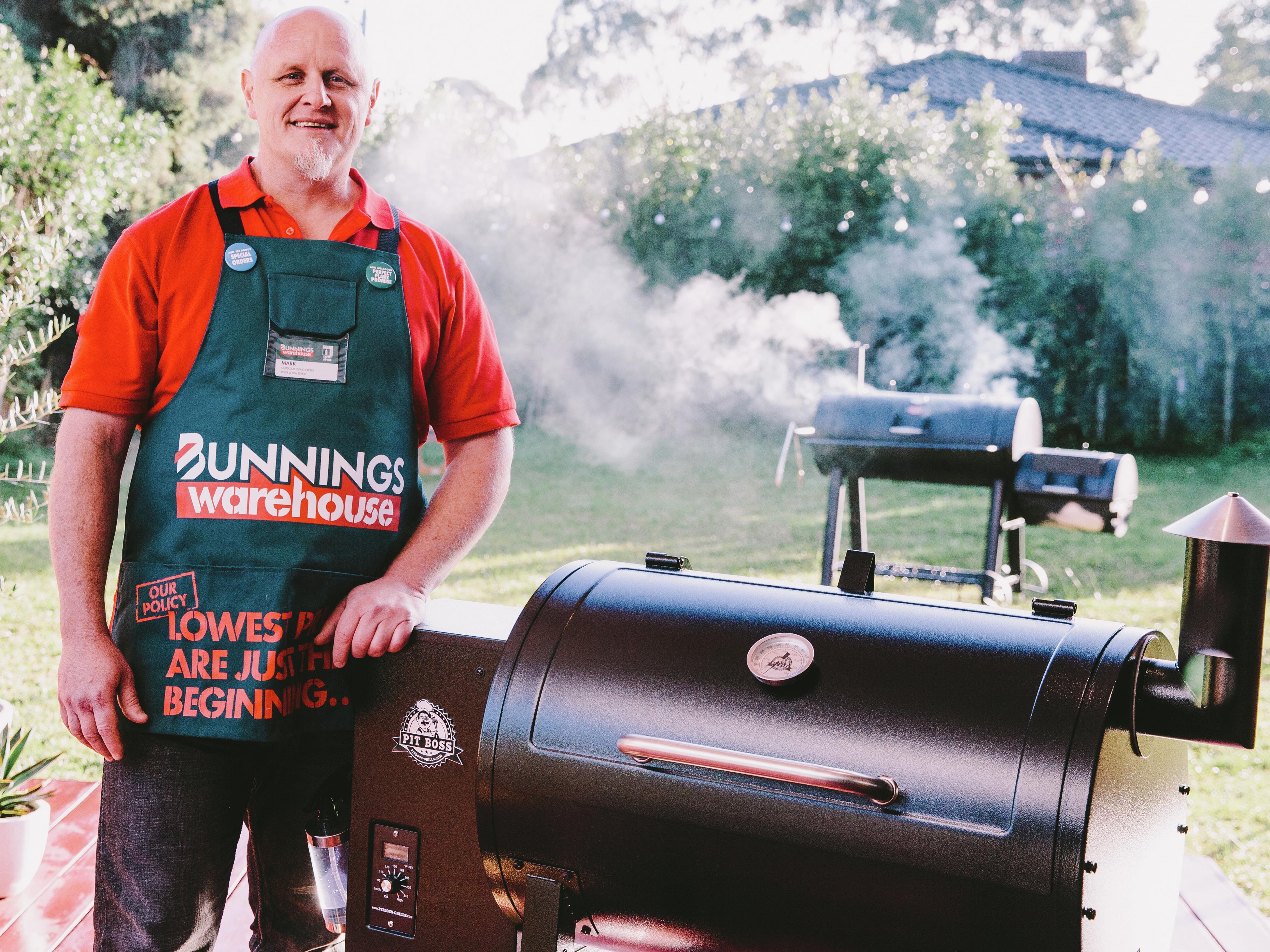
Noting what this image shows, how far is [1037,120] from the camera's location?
12016 mm

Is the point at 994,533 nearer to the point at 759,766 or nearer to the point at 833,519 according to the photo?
the point at 833,519

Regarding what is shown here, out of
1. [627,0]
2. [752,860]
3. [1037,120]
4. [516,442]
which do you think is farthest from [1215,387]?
[752,860]

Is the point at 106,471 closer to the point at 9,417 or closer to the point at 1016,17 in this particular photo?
the point at 9,417

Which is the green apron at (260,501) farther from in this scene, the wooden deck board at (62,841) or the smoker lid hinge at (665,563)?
the wooden deck board at (62,841)

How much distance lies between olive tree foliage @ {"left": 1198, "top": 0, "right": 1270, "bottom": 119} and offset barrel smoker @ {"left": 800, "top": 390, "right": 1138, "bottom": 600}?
1186 cm

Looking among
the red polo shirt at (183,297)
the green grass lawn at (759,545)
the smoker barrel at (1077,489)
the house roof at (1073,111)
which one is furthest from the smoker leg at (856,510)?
the house roof at (1073,111)

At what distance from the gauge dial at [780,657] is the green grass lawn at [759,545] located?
84.8 inches

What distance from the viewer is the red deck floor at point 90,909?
200 cm

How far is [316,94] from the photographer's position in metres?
1.36

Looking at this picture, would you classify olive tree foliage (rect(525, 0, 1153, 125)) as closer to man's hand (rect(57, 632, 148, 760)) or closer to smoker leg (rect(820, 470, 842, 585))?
smoker leg (rect(820, 470, 842, 585))

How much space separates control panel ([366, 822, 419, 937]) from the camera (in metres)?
1.34

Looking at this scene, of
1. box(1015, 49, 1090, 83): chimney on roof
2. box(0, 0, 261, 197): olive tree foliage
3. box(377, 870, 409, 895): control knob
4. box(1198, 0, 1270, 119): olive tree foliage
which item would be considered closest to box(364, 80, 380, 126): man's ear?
box(377, 870, 409, 895): control knob

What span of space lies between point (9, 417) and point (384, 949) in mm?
1685

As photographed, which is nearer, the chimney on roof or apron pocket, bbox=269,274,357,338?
apron pocket, bbox=269,274,357,338
